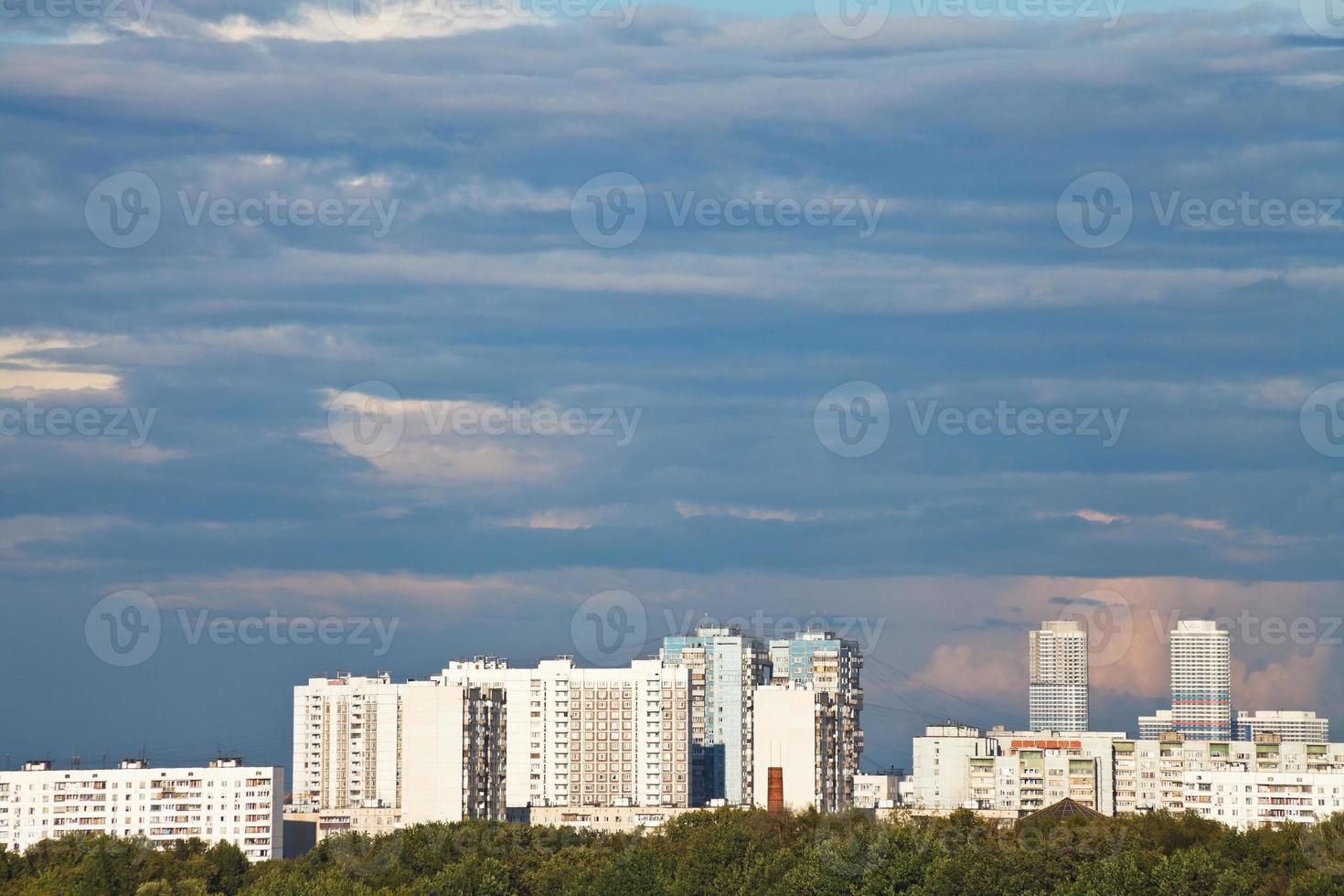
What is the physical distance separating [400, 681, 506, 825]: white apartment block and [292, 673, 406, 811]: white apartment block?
9.57m

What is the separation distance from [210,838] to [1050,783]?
Answer: 44.3 meters

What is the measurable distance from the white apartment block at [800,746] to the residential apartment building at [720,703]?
6.73ft

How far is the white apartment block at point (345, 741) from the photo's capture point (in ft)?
319

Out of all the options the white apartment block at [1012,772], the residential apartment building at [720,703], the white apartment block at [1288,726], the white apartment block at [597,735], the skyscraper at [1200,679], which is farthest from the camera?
the skyscraper at [1200,679]

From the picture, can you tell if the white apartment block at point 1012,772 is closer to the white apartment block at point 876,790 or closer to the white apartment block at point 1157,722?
the white apartment block at point 876,790

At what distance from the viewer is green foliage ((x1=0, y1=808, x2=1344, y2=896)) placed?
143 ft

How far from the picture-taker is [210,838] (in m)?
77.4

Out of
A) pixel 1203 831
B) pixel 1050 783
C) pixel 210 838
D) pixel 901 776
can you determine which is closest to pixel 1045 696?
pixel 901 776

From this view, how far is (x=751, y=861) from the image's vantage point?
1997 inches

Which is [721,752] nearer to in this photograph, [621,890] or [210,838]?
[210,838]

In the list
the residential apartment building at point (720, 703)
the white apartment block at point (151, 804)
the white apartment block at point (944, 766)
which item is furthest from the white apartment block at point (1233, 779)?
the white apartment block at point (151, 804)

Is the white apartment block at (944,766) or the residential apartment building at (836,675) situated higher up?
the residential apartment building at (836,675)

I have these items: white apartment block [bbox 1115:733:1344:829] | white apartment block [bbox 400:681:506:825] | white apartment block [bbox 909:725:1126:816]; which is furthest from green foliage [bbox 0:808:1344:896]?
white apartment block [bbox 909:725:1126:816]

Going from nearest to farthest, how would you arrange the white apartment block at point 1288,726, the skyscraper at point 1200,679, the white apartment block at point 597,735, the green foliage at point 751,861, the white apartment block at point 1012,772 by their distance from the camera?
1. the green foliage at point 751,861
2. the white apartment block at point 597,735
3. the white apartment block at point 1012,772
4. the white apartment block at point 1288,726
5. the skyscraper at point 1200,679
